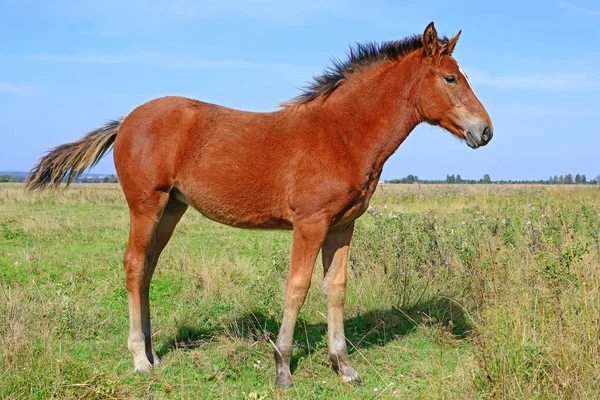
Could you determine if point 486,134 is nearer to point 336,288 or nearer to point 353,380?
point 336,288

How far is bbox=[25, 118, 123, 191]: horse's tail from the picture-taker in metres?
5.59

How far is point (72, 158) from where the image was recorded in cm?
561

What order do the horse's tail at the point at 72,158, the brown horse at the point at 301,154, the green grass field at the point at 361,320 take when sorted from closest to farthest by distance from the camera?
the green grass field at the point at 361,320 → the brown horse at the point at 301,154 → the horse's tail at the point at 72,158

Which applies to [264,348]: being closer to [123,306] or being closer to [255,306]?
[255,306]

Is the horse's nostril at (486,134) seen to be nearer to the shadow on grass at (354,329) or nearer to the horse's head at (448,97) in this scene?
the horse's head at (448,97)

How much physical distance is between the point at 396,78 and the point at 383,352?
2763 millimetres

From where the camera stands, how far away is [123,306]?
6871mm

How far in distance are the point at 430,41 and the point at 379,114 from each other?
0.80 metres

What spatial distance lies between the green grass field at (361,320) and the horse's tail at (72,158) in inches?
53.2

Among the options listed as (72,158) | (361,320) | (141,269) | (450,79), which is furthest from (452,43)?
(72,158)

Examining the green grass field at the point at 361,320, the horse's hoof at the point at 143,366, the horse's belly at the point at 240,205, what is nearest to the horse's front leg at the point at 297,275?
the green grass field at the point at 361,320

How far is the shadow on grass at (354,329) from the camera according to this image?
221 inches

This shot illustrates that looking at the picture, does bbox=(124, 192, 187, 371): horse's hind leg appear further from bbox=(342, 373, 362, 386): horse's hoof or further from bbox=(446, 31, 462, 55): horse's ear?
bbox=(446, 31, 462, 55): horse's ear

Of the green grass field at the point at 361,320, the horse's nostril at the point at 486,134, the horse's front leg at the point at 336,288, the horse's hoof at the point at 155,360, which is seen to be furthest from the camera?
the horse's hoof at the point at 155,360
